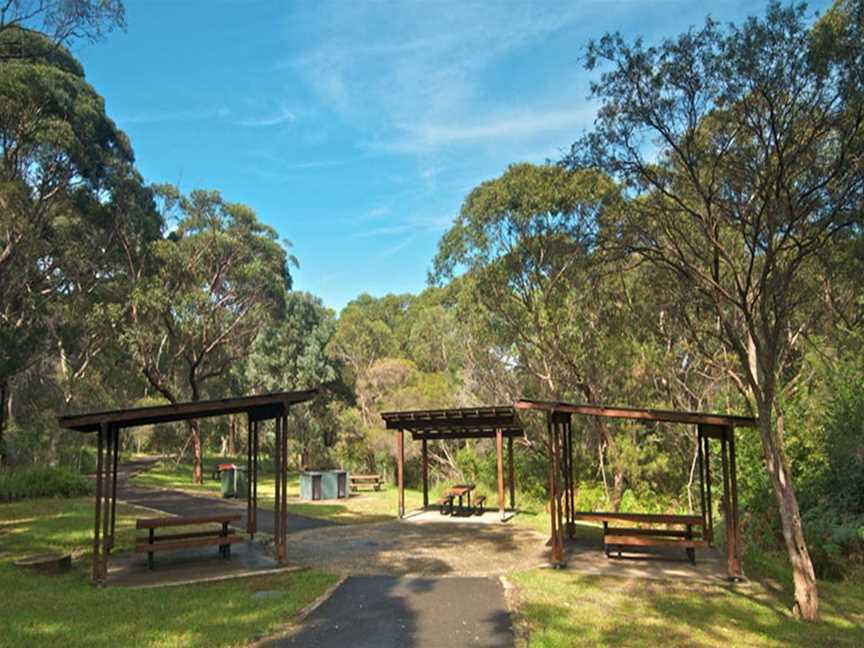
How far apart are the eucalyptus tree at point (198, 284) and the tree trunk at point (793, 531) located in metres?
20.4

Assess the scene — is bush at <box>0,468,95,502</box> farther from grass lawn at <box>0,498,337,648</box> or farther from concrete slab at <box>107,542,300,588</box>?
concrete slab at <box>107,542,300,588</box>

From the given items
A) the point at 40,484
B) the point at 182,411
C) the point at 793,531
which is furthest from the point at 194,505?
the point at 793,531

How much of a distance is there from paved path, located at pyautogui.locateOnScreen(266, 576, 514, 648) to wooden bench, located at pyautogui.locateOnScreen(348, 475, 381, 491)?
14.7m

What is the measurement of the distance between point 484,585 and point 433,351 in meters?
28.7

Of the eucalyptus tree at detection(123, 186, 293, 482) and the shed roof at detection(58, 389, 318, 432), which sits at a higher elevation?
the eucalyptus tree at detection(123, 186, 293, 482)

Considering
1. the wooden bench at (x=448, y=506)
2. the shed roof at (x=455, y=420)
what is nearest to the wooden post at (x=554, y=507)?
the shed roof at (x=455, y=420)

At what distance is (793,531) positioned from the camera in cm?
739

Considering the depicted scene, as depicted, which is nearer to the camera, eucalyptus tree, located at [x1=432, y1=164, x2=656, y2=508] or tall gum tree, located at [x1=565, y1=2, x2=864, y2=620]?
Answer: tall gum tree, located at [x1=565, y1=2, x2=864, y2=620]

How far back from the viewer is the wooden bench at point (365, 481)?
23312mm

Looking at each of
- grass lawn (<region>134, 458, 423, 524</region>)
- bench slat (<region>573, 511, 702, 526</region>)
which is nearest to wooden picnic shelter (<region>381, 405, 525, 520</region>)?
grass lawn (<region>134, 458, 423, 524</region>)

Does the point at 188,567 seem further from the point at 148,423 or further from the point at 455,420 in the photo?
the point at 455,420

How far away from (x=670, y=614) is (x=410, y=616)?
2989mm

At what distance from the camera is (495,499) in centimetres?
2105

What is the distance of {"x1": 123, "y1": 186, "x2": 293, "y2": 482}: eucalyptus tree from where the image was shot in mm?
23172
